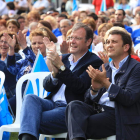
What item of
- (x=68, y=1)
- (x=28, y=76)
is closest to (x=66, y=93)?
(x=28, y=76)

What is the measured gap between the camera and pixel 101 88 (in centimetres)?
435

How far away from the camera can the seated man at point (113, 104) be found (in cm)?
396

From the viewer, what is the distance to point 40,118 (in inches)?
172

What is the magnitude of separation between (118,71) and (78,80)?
0.54 m

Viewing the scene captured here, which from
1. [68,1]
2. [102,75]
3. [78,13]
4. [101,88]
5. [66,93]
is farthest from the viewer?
[68,1]

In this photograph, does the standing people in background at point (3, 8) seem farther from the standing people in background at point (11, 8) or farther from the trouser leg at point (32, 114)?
the trouser leg at point (32, 114)

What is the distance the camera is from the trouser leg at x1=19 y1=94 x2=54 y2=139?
13.6 ft

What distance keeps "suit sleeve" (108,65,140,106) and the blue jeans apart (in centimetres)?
75

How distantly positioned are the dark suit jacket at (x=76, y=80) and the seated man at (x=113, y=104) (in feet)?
0.67

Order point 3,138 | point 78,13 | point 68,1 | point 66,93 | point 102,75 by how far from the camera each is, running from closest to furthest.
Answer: point 102,75, point 66,93, point 3,138, point 78,13, point 68,1

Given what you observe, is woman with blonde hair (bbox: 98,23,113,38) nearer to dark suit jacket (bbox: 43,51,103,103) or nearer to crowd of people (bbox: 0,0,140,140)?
crowd of people (bbox: 0,0,140,140)

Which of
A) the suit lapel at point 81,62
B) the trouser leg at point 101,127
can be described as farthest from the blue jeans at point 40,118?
the suit lapel at point 81,62

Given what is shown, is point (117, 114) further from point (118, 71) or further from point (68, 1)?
point (68, 1)

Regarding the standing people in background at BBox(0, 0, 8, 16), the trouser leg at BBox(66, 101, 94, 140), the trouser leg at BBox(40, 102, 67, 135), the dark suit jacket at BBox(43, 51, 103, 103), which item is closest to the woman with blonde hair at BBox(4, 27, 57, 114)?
the dark suit jacket at BBox(43, 51, 103, 103)
